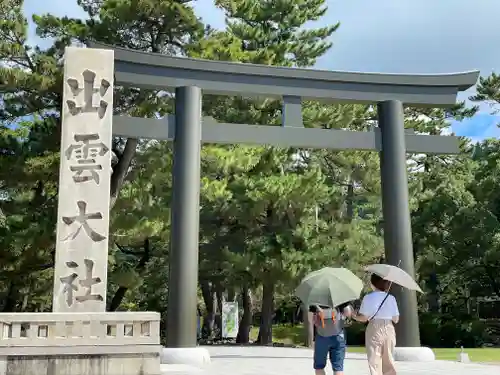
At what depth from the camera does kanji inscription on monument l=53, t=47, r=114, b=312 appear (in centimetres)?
907

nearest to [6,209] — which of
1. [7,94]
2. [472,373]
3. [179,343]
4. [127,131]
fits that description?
[7,94]

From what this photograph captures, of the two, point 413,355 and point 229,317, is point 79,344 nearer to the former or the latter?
point 413,355

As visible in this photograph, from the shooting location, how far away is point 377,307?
5363mm

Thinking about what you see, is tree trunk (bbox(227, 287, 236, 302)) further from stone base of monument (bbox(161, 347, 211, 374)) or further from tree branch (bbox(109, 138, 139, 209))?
stone base of monument (bbox(161, 347, 211, 374))

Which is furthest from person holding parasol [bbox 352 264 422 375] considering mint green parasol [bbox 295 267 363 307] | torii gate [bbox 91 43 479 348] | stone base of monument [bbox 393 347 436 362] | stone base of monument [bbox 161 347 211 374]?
stone base of monument [bbox 393 347 436 362]

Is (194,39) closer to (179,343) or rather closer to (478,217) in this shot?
(179,343)

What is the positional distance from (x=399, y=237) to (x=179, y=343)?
480cm

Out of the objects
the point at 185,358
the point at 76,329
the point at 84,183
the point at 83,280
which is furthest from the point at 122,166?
the point at 76,329

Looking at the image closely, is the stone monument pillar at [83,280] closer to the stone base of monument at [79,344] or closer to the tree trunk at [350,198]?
the stone base of monument at [79,344]

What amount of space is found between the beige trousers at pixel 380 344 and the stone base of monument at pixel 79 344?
3220 millimetres

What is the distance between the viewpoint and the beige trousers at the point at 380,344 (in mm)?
5391

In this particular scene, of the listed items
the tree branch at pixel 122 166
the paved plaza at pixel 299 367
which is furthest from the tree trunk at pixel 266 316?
the paved plaza at pixel 299 367

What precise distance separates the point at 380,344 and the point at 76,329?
4.08m

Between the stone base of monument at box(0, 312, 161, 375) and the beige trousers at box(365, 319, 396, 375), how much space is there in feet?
10.6
